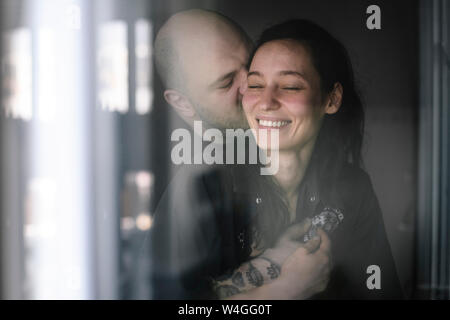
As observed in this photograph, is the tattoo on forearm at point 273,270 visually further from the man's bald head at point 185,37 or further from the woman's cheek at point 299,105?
the man's bald head at point 185,37

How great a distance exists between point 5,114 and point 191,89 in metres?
0.60

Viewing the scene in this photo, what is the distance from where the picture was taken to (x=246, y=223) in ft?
4.41

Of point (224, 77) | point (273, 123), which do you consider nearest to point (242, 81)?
point (224, 77)

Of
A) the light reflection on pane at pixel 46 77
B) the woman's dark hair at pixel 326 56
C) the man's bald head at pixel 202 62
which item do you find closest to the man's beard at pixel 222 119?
the man's bald head at pixel 202 62

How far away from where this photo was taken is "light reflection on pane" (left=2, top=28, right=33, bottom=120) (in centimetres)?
139

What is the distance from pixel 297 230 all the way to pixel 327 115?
1.18 feet

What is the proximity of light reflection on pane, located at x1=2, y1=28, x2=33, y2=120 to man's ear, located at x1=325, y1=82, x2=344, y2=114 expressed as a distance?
3.05ft

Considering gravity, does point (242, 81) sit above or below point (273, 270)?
above

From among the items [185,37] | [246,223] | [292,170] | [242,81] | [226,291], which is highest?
[185,37]

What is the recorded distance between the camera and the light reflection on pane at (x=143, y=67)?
1343 mm

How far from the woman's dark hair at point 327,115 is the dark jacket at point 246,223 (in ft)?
0.10

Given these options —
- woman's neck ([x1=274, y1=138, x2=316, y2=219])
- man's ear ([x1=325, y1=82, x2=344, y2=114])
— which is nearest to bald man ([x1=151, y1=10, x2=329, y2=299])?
woman's neck ([x1=274, y1=138, x2=316, y2=219])

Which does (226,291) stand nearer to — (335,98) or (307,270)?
(307,270)

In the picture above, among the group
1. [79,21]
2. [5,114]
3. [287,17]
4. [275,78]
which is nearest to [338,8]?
[287,17]
